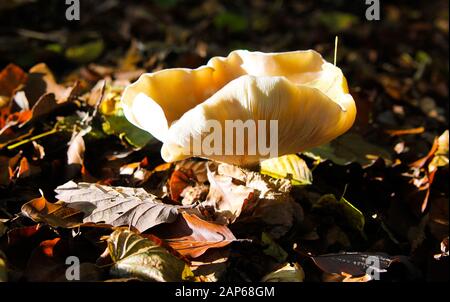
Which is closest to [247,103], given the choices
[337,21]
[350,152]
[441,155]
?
[350,152]

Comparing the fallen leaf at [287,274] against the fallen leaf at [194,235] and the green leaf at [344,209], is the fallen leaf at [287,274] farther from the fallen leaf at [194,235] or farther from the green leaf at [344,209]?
the green leaf at [344,209]

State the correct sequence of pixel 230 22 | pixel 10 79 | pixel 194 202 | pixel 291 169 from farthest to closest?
pixel 230 22 → pixel 10 79 → pixel 291 169 → pixel 194 202

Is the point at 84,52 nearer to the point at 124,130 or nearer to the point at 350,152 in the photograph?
the point at 124,130

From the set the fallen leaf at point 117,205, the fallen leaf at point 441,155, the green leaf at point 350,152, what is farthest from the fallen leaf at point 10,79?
the fallen leaf at point 441,155

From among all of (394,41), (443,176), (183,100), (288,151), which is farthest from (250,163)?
(394,41)

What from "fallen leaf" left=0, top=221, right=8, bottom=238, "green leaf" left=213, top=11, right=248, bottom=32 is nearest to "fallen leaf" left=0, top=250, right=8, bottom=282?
"fallen leaf" left=0, top=221, right=8, bottom=238

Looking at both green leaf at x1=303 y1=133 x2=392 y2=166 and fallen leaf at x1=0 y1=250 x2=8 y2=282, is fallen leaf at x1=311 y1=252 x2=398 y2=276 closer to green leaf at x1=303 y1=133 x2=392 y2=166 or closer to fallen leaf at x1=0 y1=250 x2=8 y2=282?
green leaf at x1=303 y1=133 x2=392 y2=166
